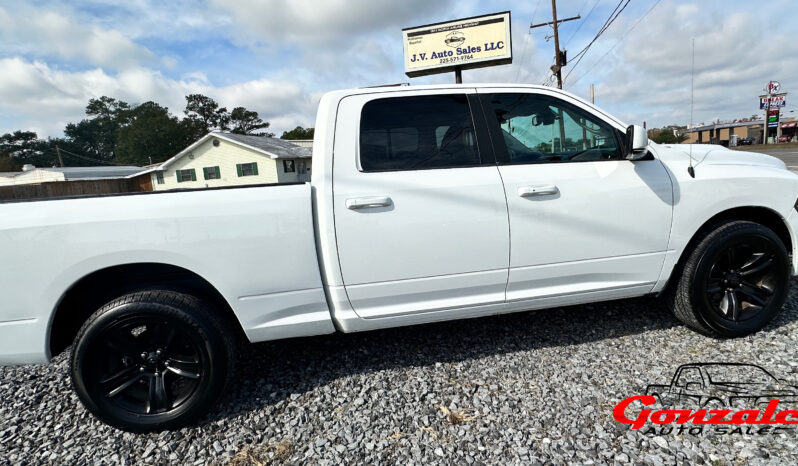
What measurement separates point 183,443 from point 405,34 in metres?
18.0

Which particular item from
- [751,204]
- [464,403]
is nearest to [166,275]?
[464,403]

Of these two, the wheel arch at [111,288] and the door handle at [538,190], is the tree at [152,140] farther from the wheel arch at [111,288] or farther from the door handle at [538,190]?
the door handle at [538,190]

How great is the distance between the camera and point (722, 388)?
237 cm

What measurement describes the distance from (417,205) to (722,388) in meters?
2.11

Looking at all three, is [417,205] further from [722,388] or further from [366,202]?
[722,388]

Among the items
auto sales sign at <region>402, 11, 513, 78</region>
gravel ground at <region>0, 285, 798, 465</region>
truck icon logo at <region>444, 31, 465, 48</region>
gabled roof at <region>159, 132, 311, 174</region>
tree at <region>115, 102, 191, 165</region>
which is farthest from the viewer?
tree at <region>115, 102, 191, 165</region>

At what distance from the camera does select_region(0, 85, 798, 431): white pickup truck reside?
2119 millimetres

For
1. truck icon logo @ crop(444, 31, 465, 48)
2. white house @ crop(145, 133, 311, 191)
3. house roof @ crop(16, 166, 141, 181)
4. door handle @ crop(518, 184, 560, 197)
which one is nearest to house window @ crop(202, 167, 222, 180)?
white house @ crop(145, 133, 311, 191)

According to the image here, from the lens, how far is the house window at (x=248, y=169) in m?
28.7

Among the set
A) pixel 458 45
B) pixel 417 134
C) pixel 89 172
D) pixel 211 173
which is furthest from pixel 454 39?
pixel 89 172

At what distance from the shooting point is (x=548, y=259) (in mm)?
2539

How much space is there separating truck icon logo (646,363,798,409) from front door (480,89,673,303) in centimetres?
60

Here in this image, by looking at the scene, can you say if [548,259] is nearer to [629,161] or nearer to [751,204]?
[629,161]

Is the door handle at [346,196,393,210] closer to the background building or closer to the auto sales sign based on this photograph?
the auto sales sign
